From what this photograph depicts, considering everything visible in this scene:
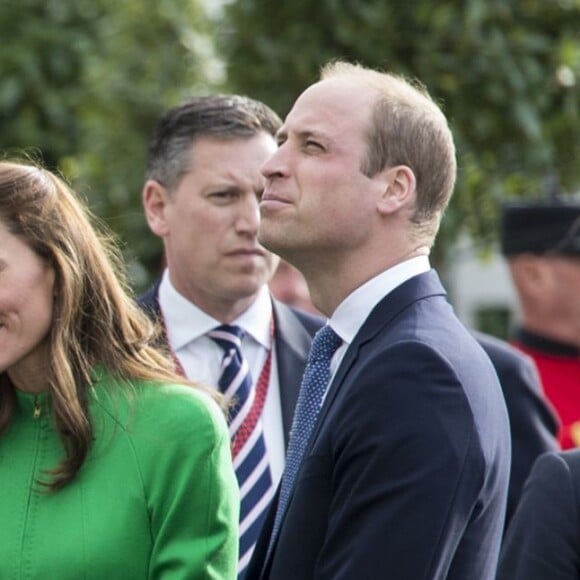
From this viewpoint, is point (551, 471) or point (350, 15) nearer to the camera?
point (551, 471)

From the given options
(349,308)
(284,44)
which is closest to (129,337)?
(349,308)

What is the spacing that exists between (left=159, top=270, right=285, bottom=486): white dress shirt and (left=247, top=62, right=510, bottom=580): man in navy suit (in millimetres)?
881

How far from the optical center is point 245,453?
4.20 meters

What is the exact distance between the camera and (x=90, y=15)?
9.51 meters

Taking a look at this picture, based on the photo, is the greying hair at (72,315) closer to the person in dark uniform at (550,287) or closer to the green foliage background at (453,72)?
the person in dark uniform at (550,287)

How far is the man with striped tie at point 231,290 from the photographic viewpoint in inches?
168

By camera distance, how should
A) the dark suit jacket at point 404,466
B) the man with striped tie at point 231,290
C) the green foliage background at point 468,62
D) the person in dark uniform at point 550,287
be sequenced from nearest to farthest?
1. the dark suit jacket at point 404,466
2. the man with striped tie at point 231,290
3. the person in dark uniform at point 550,287
4. the green foliage background at point 468,62

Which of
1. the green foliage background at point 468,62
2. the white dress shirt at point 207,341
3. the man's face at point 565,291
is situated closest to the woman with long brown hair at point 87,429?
the white dress shirt at point 207,341

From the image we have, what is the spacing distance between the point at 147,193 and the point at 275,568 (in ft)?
5.71

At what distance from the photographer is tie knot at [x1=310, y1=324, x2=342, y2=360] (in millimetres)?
3455

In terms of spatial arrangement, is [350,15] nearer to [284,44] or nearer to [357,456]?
[284,44]

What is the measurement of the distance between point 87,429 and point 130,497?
0.17 meters

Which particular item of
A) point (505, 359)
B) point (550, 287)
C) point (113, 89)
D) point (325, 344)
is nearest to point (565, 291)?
point (550, 287)

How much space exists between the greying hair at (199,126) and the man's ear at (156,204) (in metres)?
0.02
